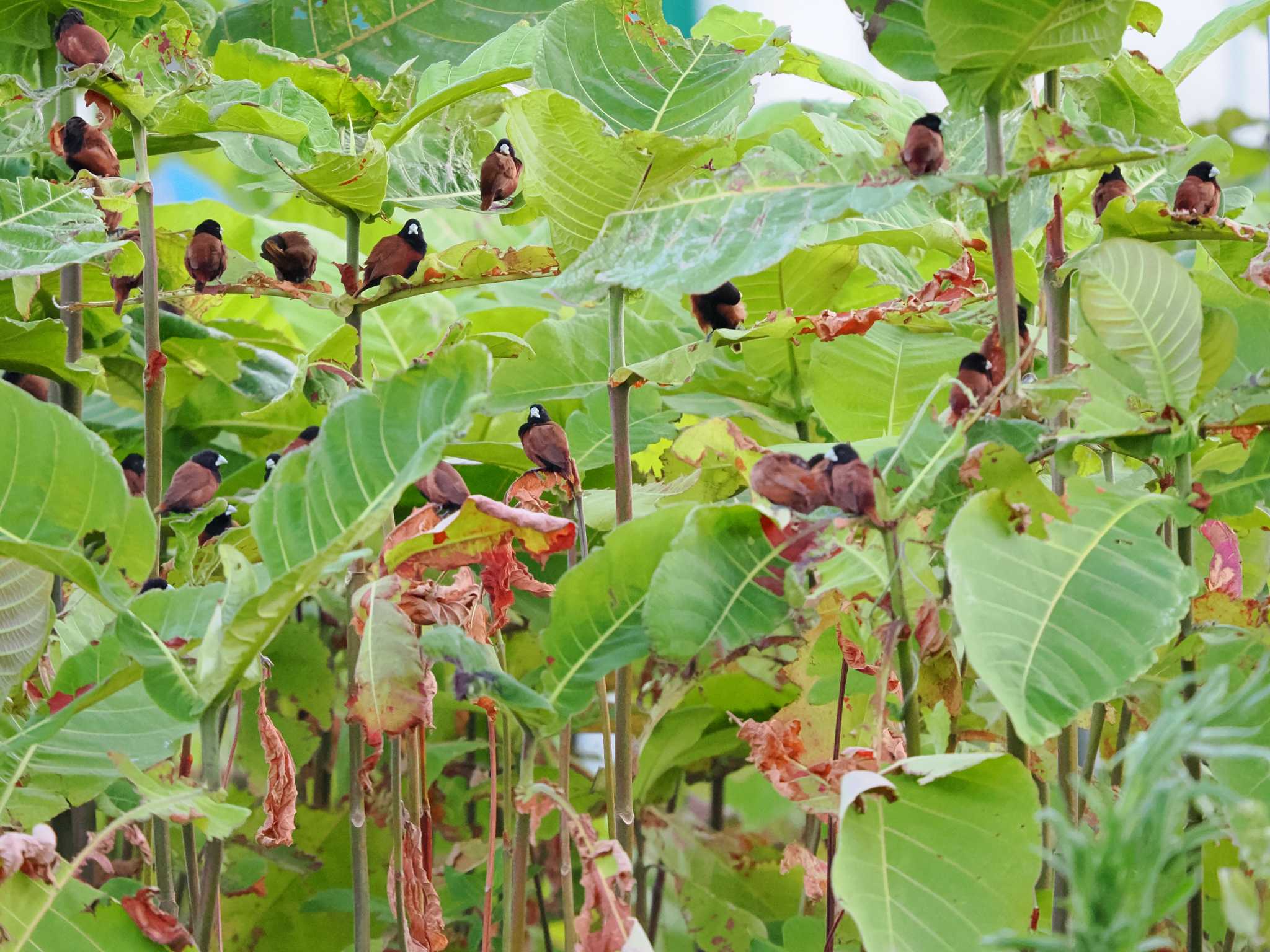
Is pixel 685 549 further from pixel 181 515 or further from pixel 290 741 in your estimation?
pixel 290 741

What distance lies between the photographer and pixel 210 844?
18.1 inches

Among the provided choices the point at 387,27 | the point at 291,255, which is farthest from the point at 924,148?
the point at 387,27

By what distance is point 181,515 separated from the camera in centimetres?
55

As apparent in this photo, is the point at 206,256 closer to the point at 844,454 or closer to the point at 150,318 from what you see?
the point at 150,318

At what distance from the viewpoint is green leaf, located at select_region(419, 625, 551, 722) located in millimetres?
391

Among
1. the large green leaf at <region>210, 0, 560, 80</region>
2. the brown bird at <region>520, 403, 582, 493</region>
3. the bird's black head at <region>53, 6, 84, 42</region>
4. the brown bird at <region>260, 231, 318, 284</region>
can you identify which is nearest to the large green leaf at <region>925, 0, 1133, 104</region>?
the brown bird at <region>520, 403, 582, 493</region>

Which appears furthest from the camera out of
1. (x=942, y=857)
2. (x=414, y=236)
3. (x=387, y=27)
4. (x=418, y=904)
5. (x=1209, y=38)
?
(x=387, y=27)

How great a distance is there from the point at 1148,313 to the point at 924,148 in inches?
4.3

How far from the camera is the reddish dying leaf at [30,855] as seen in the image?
14.8 inches

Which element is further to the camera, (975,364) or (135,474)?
(135,474)

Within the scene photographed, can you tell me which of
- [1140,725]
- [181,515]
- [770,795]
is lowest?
[770,795]

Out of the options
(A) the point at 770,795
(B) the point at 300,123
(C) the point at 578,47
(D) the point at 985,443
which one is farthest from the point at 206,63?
(A) the point at 770,795

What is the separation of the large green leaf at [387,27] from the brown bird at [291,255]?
1.12 feet

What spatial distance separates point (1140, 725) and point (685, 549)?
0.32 m
